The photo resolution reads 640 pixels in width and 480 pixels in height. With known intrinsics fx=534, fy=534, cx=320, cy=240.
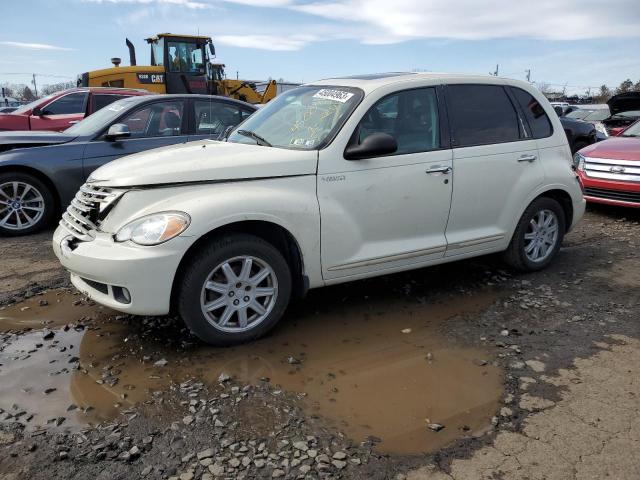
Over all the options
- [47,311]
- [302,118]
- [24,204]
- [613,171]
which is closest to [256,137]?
[302,118]

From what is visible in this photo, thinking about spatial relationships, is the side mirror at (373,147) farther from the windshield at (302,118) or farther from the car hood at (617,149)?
the car hood at (617,149)

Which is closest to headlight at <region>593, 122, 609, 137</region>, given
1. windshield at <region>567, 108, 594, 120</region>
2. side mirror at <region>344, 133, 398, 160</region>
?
windshield at <region>567, 108, 594, 120</region>

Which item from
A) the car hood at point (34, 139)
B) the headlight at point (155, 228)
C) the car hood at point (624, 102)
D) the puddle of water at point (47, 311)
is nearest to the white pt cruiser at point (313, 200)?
the headlight at point (155, 228)

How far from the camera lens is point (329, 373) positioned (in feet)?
11.1

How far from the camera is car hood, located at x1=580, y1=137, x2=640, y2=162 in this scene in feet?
24.8

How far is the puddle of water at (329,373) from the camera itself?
2.92 meters

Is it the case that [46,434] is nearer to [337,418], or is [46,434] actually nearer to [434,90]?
[337,418]

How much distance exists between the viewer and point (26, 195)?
6.58 metres

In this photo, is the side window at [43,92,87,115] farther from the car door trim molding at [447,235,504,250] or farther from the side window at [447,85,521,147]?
the car door trim molding at [447,235,504,250]

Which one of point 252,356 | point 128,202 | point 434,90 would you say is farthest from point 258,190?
point 434,90

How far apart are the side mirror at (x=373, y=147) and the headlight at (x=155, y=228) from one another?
1281 millimetres

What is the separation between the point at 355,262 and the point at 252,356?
104 cm

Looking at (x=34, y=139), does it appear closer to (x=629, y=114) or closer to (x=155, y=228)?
(x=155, y=228)

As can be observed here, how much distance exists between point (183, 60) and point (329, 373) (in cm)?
1390
